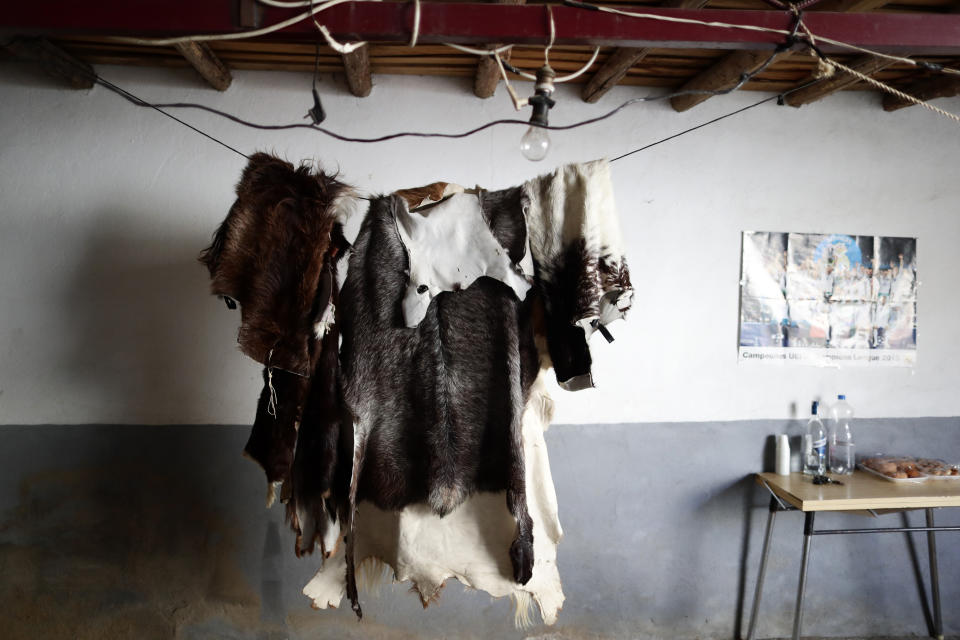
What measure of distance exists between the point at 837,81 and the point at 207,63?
2350 mm

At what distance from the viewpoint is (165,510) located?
7.57ft

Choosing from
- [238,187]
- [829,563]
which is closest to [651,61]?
[238,187]

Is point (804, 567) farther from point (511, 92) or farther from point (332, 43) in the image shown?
point (332, 43)

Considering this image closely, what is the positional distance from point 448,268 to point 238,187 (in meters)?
0.55

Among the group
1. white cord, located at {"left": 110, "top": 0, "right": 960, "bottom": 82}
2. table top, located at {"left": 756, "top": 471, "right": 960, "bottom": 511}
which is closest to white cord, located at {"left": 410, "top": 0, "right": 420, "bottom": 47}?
white cord, located at {"left": 110, "top": 0, "right": 960, "bottom": 82}

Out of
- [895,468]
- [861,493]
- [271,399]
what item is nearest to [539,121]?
[271,399]

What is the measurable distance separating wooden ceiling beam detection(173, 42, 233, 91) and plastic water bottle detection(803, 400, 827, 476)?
9.29 ft

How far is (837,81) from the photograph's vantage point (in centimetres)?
215

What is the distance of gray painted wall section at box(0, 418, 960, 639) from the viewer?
7.45 feet

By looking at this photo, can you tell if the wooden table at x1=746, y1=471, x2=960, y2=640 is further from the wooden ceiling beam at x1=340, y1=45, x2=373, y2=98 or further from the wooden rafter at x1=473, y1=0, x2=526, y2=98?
the wooden ceiling beam at x1=340, y1=45, x2=373, y2=98

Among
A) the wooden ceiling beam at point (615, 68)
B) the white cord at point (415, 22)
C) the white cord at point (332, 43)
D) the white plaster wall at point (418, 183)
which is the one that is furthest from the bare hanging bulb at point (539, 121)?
the white plaster wall at point (418, 183)

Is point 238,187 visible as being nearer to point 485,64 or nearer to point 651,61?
point 485,64

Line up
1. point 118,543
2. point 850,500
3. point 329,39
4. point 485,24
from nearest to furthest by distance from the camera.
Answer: point 329,39, point 485,24, point 850,500, point 118,543

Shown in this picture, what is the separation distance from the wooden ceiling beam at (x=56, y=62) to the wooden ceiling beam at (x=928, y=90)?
3.12 metres
